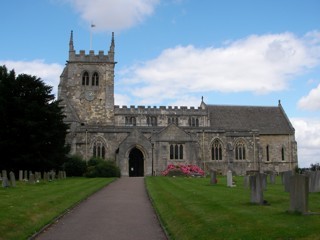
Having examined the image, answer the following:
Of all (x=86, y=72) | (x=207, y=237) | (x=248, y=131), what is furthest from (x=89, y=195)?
(x=86, y=72)

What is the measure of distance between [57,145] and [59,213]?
83.0ft

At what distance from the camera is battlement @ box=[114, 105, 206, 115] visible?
208ft

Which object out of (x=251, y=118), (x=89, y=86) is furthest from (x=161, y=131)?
(x=251, y=118)

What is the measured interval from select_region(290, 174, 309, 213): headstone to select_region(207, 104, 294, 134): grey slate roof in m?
49.8

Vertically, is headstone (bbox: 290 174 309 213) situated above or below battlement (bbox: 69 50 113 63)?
below

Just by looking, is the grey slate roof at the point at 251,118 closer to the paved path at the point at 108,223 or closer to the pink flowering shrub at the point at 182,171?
the pink flowering shrub at the point at 182,171

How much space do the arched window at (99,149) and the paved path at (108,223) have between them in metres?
32.9

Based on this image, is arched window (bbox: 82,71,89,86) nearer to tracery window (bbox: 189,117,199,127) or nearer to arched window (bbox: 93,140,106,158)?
arched window (bbox: 93,140,106,158)

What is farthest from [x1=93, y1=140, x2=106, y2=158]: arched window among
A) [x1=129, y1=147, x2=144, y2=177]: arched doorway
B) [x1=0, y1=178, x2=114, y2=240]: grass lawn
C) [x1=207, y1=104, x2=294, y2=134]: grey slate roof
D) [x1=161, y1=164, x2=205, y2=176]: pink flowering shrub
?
[x1=0, y1=178, x2=114, y2=240]: grass lawn

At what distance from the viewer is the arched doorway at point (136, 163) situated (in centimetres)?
5317

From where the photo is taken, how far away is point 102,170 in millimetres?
45469

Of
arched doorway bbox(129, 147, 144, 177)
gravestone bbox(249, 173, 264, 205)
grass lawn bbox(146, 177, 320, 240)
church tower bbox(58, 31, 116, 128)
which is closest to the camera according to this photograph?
grass lawn bbox(146, 177, 320, 240)

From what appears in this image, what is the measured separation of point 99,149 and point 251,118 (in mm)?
25415

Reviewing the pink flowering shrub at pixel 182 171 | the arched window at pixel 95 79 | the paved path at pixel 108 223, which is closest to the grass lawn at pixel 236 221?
the paved path at pixel 108 223
